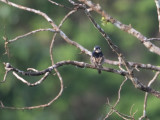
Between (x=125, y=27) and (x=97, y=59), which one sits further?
(x=97, y=59)

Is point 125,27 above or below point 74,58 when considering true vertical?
below

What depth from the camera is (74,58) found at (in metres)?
22.7

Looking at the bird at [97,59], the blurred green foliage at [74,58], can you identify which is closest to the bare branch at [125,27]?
the bird at [97,59]

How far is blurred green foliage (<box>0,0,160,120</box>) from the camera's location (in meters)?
23.0

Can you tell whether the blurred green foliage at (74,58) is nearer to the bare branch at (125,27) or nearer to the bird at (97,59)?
the bird at (97,59)

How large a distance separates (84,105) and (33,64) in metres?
3.31

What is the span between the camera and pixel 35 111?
2330 centimetres

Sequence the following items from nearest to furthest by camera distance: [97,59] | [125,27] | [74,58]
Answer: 1. [125,27]
2. [97,59]
3. [74,58]

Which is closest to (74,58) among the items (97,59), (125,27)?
(97,59)

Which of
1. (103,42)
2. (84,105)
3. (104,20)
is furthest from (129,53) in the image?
(104,20)

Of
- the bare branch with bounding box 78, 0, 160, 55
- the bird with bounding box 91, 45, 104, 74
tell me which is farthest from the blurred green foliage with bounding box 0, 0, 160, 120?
the bare branch with bounding box 78, 0, 160, 55

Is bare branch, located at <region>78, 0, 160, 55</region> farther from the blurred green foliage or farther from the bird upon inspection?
the blurred green foliage

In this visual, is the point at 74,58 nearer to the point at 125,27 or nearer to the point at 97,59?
the point at 97,59

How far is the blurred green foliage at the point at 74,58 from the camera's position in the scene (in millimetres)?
23031
